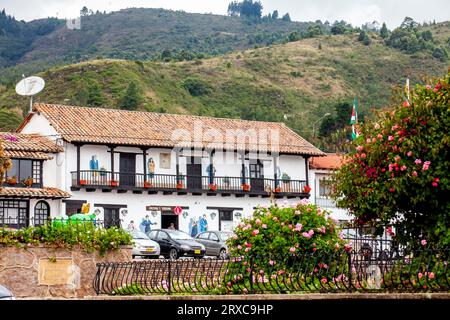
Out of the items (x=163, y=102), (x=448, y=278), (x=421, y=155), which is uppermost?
(x=163, y=102)

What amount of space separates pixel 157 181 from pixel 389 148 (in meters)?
33.3

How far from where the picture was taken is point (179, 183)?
5259 cm

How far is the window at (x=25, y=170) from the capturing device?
46938mm

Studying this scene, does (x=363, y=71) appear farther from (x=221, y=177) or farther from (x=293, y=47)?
(x=221, y=177)

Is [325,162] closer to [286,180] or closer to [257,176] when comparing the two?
[286,180]

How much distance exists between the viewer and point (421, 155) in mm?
19156

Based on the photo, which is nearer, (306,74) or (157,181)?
(157,181)

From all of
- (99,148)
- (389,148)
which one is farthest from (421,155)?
(99,148)

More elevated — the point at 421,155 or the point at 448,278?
the point at 421,155

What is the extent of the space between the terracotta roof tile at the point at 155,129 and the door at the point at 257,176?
0.98m

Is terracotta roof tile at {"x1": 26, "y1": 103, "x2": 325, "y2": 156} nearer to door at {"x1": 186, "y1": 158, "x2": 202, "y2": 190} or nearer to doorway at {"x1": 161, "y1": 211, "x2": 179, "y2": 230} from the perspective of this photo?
door at {"x1": 186, "y1": 158, "x2": 202, "y2": 190}

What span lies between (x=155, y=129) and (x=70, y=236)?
95.2 ft

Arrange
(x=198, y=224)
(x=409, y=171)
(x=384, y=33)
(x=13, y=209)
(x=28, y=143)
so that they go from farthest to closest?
1. (x=384, y=33)
2. (x=198, y=224)
3. (x=28, y=143)
4. (x=13, y=209)
5. (x=409, y=171)

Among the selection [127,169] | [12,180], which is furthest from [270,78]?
[12,180]
